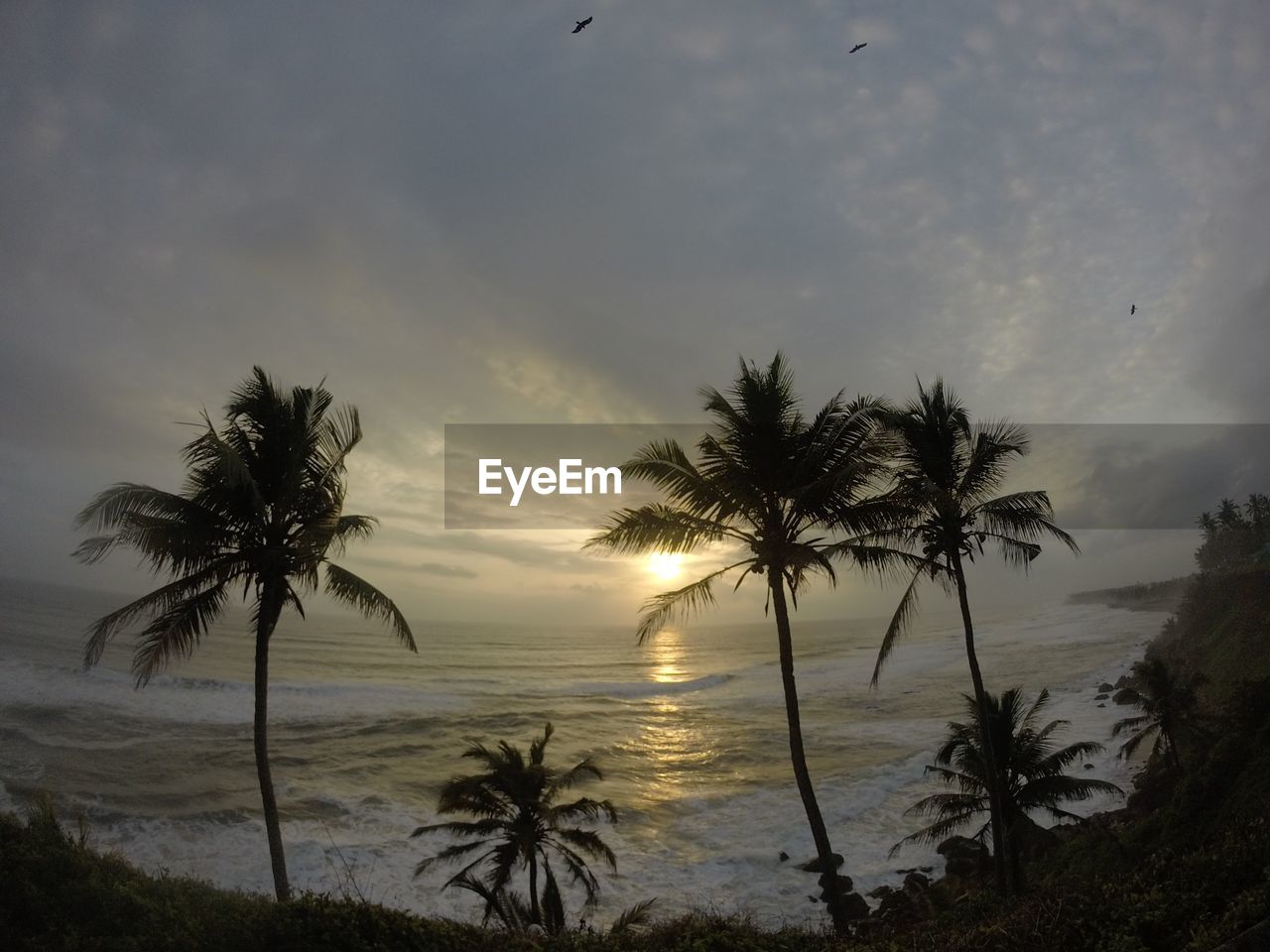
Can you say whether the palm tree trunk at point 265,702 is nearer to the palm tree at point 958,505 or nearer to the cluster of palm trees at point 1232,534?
the palm tree at point 958,505

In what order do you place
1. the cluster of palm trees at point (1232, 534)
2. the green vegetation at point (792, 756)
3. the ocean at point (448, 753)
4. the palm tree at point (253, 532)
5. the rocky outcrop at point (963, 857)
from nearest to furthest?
the green vegetation at point (792, 756), the palm tree at point (253, 532), the rocky outcrop at point (963, 857), the ocean at point (448, 753), the cluster of palm trees at point (1232, 534)

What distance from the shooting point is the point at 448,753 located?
36312mm

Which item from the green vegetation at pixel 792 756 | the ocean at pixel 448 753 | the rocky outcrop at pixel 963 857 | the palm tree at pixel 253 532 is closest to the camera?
the green vegetation at pixel 792 756

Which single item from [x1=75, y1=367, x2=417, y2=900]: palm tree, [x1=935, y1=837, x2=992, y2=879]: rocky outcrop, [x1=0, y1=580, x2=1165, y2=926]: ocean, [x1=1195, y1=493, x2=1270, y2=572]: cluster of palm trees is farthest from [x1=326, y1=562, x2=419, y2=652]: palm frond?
[x1=1195, y1=493, x2=1270, y2=572]: cluster of palm trees

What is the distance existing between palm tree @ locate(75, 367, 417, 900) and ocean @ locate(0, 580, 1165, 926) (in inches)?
125

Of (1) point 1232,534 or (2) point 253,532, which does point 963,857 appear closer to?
(2) point 253,532

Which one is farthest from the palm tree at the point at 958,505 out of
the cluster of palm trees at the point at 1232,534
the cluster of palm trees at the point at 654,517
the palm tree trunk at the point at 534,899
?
the cluster of palm trees at the point at 1232,534

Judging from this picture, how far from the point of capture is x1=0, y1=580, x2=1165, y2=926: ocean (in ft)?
71.4

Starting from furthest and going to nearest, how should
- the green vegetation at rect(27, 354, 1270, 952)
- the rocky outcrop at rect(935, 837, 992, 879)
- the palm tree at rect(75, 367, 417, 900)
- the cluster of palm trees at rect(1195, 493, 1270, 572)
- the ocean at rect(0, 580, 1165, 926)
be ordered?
the cluster of palm trees at rect(1195, 493, 1270, 572), the ocean at rect(0, 580, 1165, 926), the rocky outcrop at rect(935, 837, 992, 879), the palm tree at rect(75, 367, 417, 900), the green vegetation at rect(27, 354, 1270, 952)

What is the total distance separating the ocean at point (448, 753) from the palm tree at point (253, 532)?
3.17m

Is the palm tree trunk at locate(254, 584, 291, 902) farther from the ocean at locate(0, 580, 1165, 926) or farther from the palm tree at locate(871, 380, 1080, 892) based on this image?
the palm tree at locate(871, 380, 1080, 892)

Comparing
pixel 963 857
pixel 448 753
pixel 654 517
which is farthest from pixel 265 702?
pixel 448 753

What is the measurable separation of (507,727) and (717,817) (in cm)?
1918

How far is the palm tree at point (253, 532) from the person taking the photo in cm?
959
